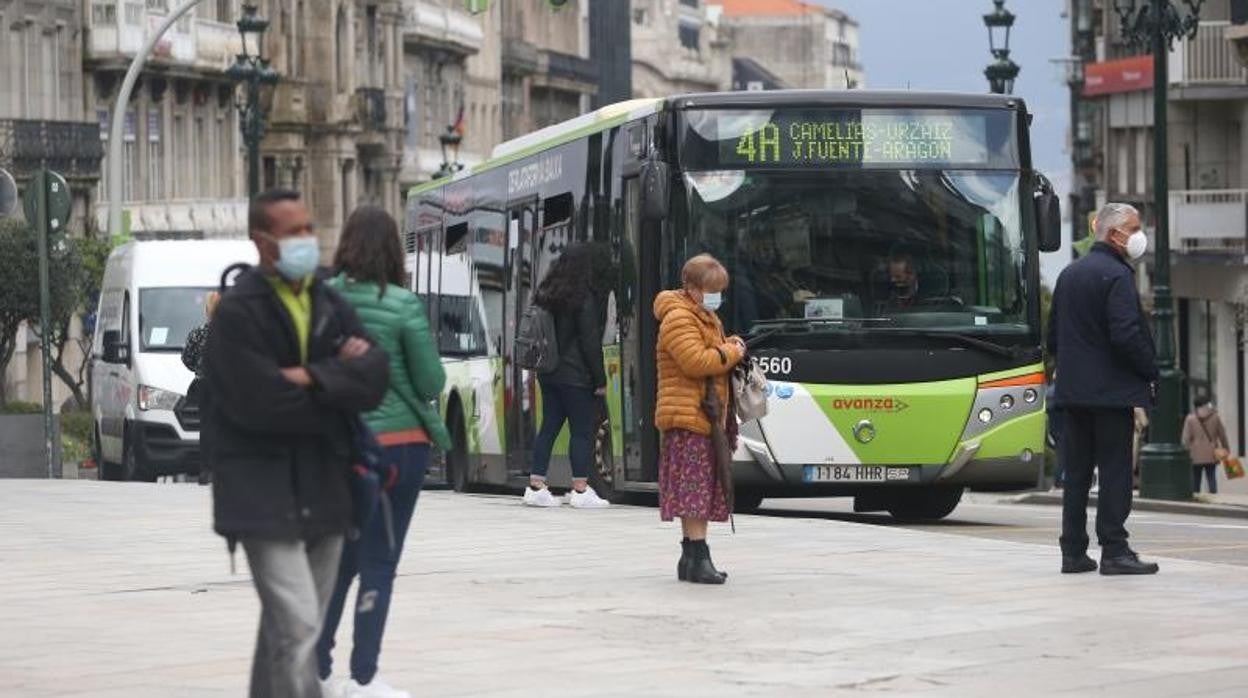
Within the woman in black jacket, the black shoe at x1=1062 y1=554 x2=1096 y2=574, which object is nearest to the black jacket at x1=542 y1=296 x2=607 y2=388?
the woman in black jacket

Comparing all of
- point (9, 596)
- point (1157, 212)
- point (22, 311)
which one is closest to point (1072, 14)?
point (22, 311)

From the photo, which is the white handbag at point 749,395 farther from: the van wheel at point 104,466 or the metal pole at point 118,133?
the metal pole at point 118,133

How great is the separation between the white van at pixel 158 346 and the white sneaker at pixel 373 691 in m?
22.8

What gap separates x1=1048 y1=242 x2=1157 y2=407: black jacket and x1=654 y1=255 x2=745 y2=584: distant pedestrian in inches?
67.9

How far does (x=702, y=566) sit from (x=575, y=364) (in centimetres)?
769

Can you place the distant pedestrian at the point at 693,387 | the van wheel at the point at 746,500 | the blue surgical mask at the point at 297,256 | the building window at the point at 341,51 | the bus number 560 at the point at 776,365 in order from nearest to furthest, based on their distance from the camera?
1. the blue surgical mask at the point at 297,256
2. the distant pedestrian at the point at 693,387
3. the bus number 560 at the point at 776,365
4. the van wheel at the point at 746,500
5. the building window at the point at 341,51

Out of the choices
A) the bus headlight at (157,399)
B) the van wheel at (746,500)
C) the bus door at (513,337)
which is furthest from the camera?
the bus headlight at (157,399)

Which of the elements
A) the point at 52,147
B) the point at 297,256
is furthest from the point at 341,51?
the point at 297,256

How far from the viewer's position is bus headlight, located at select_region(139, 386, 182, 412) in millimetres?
35938

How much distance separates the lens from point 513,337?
1180 inches

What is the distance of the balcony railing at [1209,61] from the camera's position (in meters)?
68.6

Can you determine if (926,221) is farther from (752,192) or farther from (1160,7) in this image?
(1160,7)

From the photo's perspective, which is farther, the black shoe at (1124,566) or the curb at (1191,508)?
the curb at (1191,508)

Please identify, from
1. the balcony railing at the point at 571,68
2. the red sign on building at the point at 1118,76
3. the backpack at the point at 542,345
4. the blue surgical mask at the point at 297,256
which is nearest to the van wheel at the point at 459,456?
the backpack at the point at 542,345
